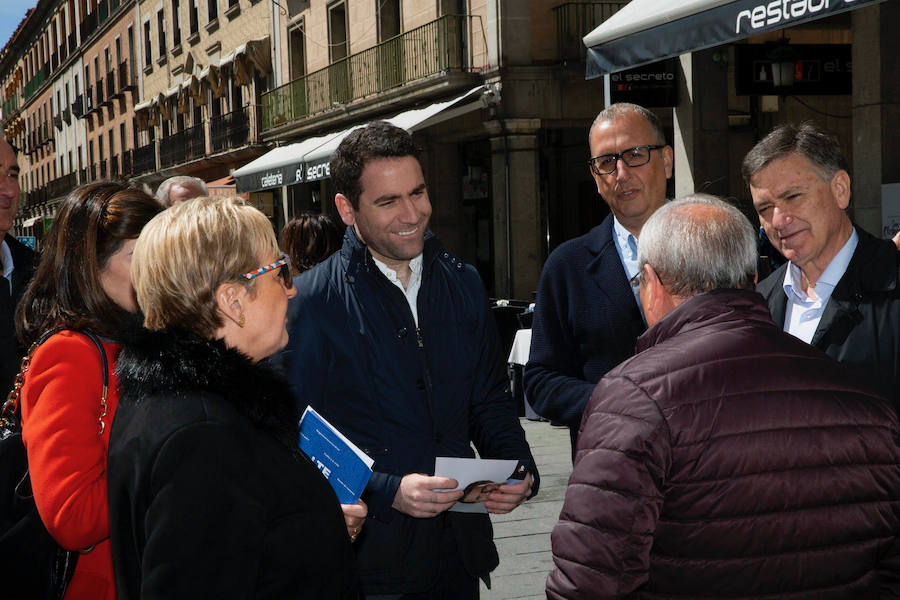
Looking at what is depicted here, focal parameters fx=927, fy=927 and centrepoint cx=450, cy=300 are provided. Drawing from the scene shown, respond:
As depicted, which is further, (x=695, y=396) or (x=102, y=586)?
(x=102, y=586)

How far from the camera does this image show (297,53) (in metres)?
24.1

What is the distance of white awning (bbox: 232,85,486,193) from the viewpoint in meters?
14.3

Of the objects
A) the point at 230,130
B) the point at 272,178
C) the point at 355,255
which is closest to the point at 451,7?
the point at 272,178

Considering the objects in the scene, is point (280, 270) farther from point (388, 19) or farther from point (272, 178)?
point (388, 19)

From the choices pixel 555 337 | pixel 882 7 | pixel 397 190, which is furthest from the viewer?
pixel 882 7

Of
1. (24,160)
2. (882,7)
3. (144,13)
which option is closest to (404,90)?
(882,7)

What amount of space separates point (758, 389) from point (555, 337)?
136 cm

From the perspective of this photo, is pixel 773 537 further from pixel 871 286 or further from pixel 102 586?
pixel 102 586

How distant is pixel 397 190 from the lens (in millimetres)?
2895

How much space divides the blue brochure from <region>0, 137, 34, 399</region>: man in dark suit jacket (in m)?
1.88

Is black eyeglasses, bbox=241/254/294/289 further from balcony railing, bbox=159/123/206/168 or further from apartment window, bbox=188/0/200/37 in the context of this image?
apartment window, bbox=188/0/200/37

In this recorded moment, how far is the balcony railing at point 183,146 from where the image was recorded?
30.4 metres

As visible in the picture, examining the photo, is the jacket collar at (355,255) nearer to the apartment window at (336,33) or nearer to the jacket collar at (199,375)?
the jacket collar at (199,375)

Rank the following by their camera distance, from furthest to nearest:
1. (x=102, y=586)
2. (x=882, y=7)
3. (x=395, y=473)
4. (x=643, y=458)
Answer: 1. (x=882, y=7)
2. (x=395, y=473)
3. (x=102, y=586)
4. (x=643, y=458)
